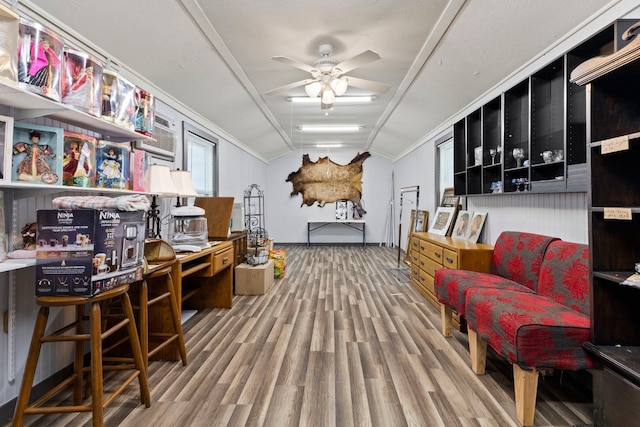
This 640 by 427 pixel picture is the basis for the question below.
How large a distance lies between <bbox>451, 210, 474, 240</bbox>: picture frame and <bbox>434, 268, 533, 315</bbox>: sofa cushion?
44.6 inches

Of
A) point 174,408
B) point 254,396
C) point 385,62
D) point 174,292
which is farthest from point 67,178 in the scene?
point 385,62

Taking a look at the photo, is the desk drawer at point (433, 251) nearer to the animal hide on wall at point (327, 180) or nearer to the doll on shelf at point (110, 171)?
the doll on shelf at point (110, 171)

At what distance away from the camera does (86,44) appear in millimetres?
2301

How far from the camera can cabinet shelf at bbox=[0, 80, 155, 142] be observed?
1350mm

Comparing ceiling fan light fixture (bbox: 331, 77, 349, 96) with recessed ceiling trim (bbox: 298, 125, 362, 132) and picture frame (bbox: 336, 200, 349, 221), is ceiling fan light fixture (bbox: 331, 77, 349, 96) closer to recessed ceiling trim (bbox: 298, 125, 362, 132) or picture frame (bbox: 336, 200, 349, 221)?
recessed ceiling trim (bbox: 298, 125, 362, 132)

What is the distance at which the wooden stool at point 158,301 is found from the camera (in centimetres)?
200

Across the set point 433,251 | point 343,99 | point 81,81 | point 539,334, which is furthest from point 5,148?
point 343,99

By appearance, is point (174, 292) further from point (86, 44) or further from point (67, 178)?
point (86, 44)

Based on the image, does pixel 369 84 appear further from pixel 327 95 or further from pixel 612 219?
pixel 612 219

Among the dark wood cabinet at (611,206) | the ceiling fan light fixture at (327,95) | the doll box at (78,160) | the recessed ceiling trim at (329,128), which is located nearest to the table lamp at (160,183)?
the doll box at (78,160)

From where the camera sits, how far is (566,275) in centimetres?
212

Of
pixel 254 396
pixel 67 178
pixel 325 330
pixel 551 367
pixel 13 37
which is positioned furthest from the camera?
pixel 325 330

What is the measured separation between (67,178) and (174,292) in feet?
3.55

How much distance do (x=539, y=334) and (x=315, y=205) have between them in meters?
7.56
